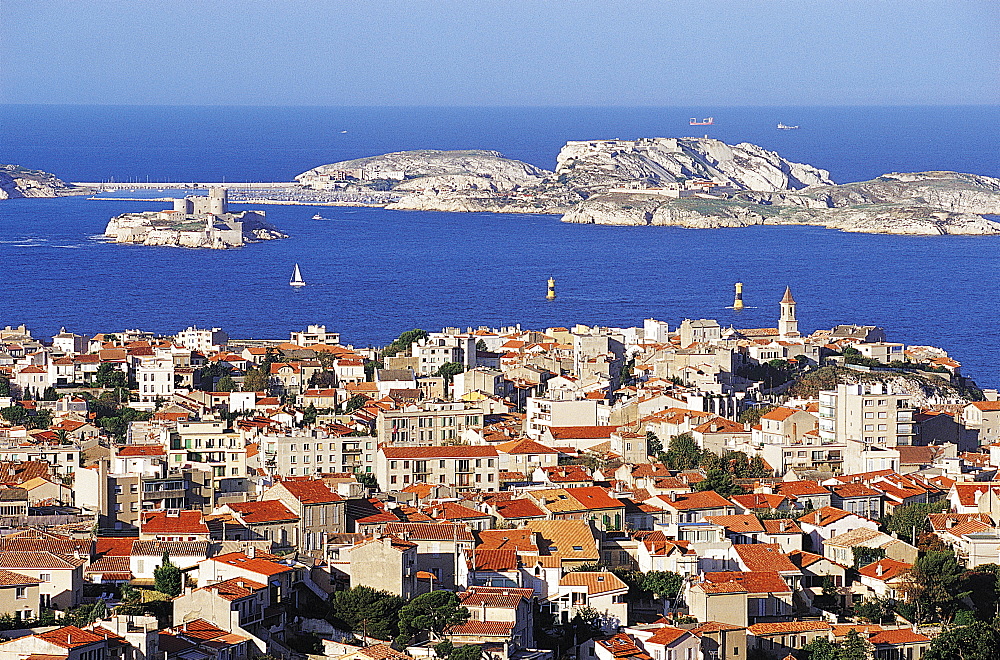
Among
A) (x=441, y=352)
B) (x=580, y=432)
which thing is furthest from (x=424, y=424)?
(x=441, y=352)

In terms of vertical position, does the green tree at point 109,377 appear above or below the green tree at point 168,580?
below

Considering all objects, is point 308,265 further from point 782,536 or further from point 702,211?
point 782,536

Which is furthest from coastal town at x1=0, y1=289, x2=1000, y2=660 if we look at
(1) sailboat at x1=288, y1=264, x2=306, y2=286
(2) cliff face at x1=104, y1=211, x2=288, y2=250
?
(2) cliff face at x1=104, y1=211, x2=288, y2=250

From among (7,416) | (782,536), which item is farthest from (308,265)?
(782,536)

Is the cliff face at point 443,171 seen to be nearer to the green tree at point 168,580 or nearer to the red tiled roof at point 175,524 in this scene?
the red tiled roof at point 175,524

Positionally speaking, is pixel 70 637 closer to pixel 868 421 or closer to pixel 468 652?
pixel 468 652

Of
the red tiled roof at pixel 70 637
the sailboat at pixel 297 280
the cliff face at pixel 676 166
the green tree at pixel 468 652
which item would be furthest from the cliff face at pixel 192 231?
the red tiled roof at pixel 70 637
